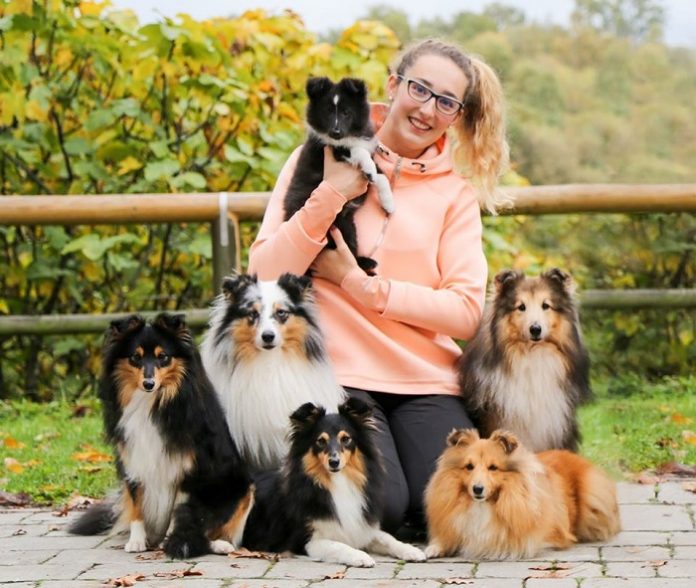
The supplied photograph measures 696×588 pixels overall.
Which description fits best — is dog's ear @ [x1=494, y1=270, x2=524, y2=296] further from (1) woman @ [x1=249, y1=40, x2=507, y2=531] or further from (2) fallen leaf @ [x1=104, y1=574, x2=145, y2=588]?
(2) fallen leaf @ [x1=104, y1=574, x2=145, y2=588]

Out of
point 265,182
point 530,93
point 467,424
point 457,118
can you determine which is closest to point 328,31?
point 530,93

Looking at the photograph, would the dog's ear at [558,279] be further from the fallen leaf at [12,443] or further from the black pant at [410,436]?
the fallen leaf at [12,443]

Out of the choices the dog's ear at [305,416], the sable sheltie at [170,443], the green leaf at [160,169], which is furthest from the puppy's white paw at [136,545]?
the green leaf at [160,169]

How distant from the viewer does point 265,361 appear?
382 centimetres

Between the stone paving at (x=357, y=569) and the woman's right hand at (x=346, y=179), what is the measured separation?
1.36 m

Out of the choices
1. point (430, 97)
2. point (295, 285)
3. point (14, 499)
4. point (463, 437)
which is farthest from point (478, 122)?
point (14, 499)

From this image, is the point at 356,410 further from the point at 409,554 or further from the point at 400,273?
the point at 400,273

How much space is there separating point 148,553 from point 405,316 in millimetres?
1212

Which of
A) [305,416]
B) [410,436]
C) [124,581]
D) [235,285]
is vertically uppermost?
[235,285]

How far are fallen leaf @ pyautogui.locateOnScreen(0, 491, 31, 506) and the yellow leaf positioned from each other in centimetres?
242

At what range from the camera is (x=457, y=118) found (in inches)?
176

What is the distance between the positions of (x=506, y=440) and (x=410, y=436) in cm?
60

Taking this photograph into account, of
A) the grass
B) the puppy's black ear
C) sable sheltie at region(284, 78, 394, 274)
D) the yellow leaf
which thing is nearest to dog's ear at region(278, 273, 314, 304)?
sable sheltie at region(284, 78, 394, 274)

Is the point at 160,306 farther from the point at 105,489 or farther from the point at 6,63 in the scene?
the point at 105,489
